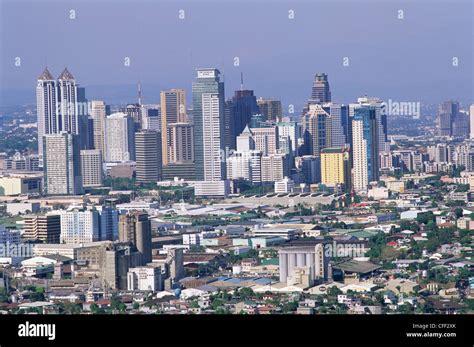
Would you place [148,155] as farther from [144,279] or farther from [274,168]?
[144,279]

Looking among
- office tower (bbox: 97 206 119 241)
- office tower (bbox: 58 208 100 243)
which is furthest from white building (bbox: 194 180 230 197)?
office tower (bbox: 97 206 119 241)

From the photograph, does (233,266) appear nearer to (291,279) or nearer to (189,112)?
(291,279)

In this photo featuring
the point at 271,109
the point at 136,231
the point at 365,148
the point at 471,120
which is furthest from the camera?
the point at 271,109

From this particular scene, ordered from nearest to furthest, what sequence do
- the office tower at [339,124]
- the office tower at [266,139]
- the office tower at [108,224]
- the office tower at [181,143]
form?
1. the office tower at [108,224]
2. the office tower at [339,124]
3. the office tower at [266,139]
4. the office tower at [181,143]

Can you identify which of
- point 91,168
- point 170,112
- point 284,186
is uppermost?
point 170,112

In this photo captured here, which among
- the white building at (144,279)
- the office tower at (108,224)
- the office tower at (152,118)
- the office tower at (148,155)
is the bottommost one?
the white building at (144,279)

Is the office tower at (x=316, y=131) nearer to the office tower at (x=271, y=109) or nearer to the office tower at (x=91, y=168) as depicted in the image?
the office tower at (x=271, y=109)

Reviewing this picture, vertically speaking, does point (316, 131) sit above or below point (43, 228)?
above

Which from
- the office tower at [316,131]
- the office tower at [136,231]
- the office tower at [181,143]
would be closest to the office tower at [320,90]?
the office tower at [316,131]

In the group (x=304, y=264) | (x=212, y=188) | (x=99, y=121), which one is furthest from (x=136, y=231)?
(x=99, y=121)
